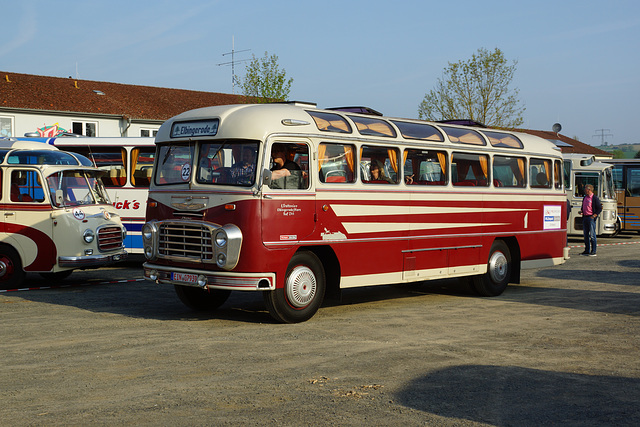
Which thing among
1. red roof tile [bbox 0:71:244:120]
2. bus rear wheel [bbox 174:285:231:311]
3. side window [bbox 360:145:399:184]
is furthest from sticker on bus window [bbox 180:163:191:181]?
red roof tile [bbox 0:71:244:120]

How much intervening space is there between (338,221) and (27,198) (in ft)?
23.2

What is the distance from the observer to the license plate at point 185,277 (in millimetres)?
10242

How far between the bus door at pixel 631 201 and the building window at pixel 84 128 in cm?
2914

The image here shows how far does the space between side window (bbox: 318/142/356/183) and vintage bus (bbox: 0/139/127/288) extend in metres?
6.05

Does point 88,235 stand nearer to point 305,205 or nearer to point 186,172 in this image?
point 186,172

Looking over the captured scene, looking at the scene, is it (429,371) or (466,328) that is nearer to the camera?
(429,371)

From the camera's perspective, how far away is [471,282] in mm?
14258

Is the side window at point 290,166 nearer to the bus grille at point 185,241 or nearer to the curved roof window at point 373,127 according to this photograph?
the bus grille at point 185,241

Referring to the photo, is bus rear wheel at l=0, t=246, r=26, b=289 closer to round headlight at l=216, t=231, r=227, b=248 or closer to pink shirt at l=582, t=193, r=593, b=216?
round headlight at l=216, t=231, r=227, b=248

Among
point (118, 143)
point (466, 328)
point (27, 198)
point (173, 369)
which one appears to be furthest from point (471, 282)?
point (118, 143)

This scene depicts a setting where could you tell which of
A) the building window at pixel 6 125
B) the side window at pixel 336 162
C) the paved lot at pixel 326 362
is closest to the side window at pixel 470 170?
the paved lot at pixel 326 362

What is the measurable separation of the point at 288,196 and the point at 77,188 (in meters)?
6.74

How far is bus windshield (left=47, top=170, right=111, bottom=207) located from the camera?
49.4 ft

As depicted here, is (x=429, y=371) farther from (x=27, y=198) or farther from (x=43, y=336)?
(x=27, y=198)
